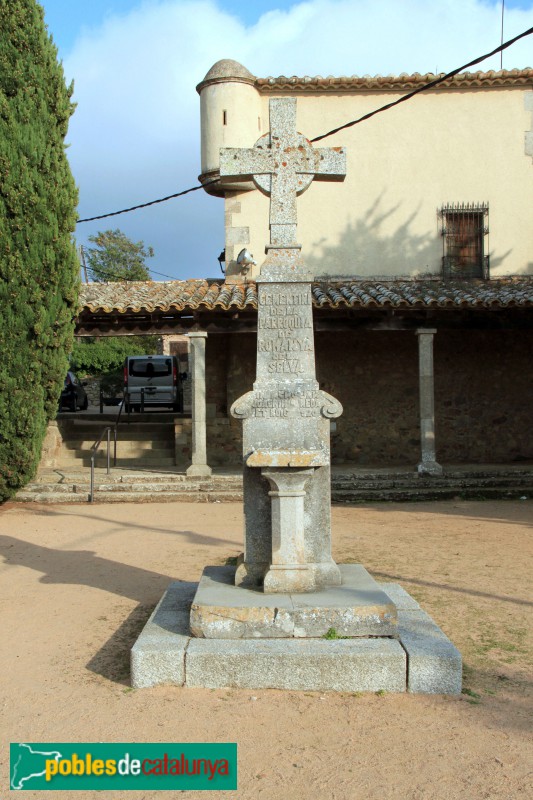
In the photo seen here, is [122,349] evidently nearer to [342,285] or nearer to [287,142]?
[342,285]

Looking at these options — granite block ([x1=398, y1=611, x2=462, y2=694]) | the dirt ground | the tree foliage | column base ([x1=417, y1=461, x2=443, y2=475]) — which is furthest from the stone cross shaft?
the tree foliage

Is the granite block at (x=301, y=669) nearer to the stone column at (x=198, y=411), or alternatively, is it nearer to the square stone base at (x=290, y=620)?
the square stone base at (x=290, y=620)

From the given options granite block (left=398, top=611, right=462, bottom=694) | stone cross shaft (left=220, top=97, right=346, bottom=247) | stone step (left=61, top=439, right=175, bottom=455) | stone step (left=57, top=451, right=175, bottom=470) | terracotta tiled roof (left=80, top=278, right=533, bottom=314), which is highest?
terracotta tiled roof (left=80, top=278, right=533, bottom=314)

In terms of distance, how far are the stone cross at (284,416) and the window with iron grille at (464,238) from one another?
1157 centimetres

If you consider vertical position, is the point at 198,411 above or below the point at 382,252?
below

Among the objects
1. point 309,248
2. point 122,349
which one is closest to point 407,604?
point 309,248

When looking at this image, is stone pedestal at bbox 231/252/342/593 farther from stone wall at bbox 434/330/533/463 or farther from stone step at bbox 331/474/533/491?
stone wall at bbox 434/330/533/463

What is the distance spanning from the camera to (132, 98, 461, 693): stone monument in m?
4.48

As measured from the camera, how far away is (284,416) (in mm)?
5395

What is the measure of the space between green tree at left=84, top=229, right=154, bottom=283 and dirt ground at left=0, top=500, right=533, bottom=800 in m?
39.6

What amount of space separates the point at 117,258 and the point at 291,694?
45.8 m

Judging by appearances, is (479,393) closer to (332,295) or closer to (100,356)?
(332,295)

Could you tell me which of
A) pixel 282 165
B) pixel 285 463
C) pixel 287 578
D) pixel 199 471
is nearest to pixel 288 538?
pixel 287 578

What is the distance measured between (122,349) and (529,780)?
33153 millimetres
